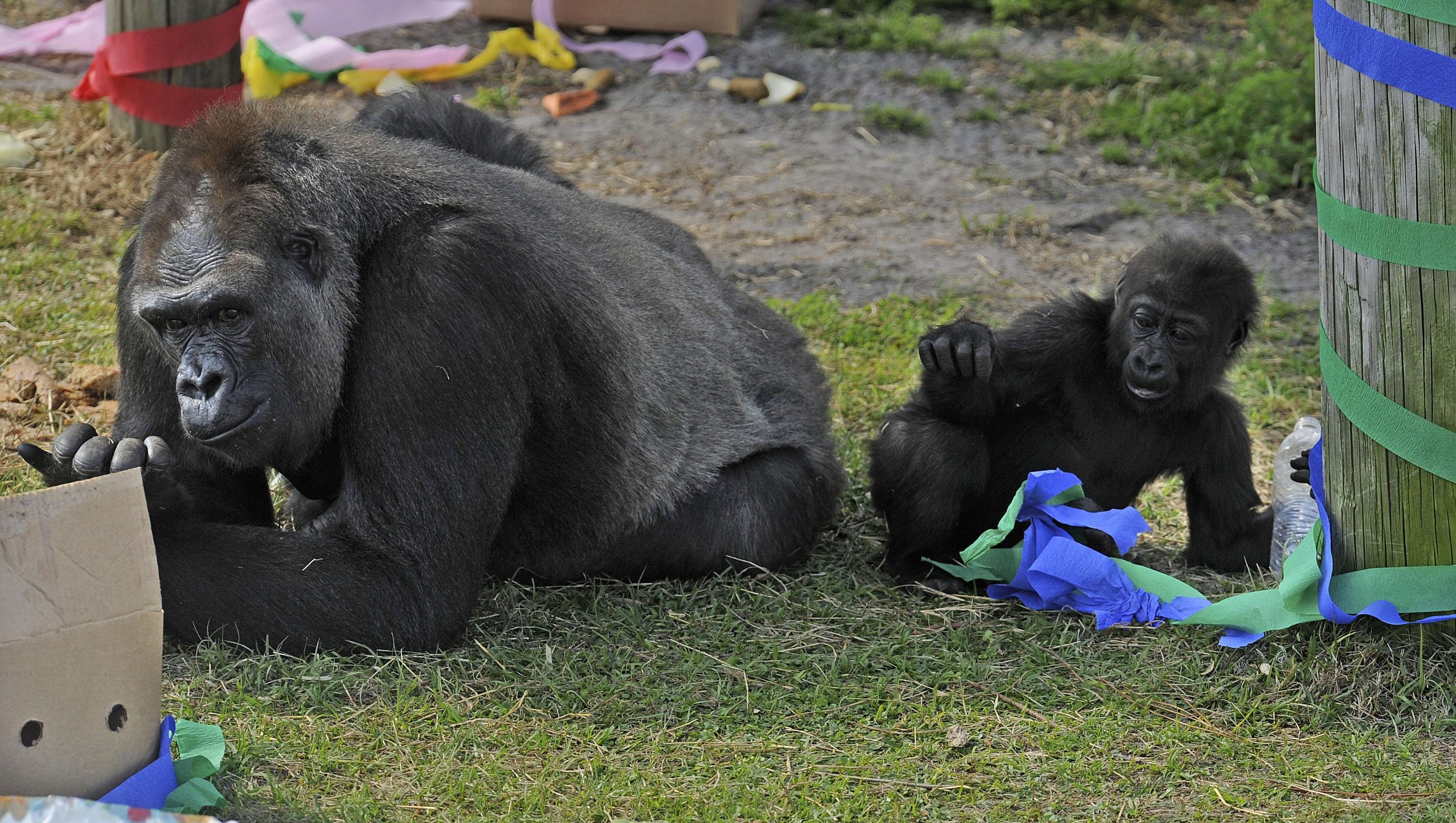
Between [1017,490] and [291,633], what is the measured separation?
2.07m

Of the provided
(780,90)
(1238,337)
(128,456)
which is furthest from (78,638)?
(780,90)

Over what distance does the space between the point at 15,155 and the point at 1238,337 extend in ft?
18.7

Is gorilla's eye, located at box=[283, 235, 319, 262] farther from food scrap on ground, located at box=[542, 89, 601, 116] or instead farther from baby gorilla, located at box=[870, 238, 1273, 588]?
food scrap on ground, located at box=[542, 89, 601, 116]

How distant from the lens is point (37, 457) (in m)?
3.36

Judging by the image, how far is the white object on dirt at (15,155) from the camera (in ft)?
22.4

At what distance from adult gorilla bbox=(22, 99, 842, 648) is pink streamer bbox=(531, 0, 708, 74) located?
205 inches

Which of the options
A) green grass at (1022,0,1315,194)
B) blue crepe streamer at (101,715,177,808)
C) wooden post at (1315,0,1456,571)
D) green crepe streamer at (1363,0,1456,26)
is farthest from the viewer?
green grass at (1022,0,1315,194)

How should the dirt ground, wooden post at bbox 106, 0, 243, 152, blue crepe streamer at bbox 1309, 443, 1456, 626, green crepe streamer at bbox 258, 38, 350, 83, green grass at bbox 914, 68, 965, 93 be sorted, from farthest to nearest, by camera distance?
green grass at bbox 914, 68, 965, 93, green crepe streamer at bbox 258, 38, 350, 83, the dirt ground, wooden post at bbox 106, 0, 243, 152, blue crepe streamer at bbox 1309, 443, 1456, 626

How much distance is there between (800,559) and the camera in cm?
431

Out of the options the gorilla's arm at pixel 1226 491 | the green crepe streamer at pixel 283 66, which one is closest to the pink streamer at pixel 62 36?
the green crepe streamer at pixel 283 66

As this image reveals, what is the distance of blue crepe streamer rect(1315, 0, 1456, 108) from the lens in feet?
10.5

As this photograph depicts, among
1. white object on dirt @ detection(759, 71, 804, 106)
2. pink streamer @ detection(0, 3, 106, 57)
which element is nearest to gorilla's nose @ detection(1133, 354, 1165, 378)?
white object on dirt @ detection(759, 71, 804, 106)

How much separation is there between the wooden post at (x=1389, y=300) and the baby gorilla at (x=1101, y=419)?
574mm

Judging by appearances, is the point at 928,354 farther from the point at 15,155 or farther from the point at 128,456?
the point at 15,155
